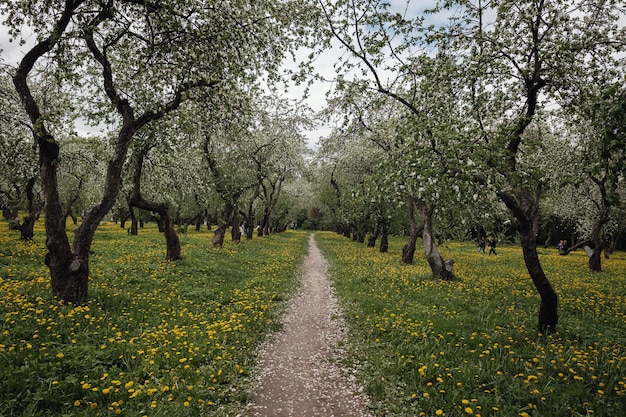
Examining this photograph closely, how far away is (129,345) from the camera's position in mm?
7875

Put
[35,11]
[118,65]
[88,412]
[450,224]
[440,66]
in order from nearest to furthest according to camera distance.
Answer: [88,412]
[35,11]
[440,66]
[118,65]
[450,224]

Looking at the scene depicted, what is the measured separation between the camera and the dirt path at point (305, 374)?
655cm

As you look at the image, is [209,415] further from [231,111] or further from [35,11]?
[35,11]

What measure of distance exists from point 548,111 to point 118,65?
47.9 feet

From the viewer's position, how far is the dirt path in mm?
6547

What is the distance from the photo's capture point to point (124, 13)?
10453mm

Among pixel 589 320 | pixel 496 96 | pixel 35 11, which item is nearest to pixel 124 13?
pixel 35 11

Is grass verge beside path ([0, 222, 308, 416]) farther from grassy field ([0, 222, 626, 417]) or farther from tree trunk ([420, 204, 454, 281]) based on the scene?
tree trunk ([420, 204, 454, 281])

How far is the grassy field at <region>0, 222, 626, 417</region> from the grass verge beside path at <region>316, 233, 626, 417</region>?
1.3 inches

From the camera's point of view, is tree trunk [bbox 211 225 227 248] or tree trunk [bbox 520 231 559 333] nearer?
tree trunk [bbox 520 231 559 333]

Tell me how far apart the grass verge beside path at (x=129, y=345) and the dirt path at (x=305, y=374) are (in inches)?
18.4

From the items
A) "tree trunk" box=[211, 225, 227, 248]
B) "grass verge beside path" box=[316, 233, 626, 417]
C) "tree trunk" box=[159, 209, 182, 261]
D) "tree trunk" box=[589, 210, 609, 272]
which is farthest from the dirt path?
"tree trunk" box=[589, 210, 609, 272]

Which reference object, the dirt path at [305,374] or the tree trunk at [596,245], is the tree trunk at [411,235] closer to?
the tree trunk at [596,245]

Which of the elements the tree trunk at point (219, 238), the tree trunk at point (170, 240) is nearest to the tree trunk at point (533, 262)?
the tree trunk at point (170, 240)
